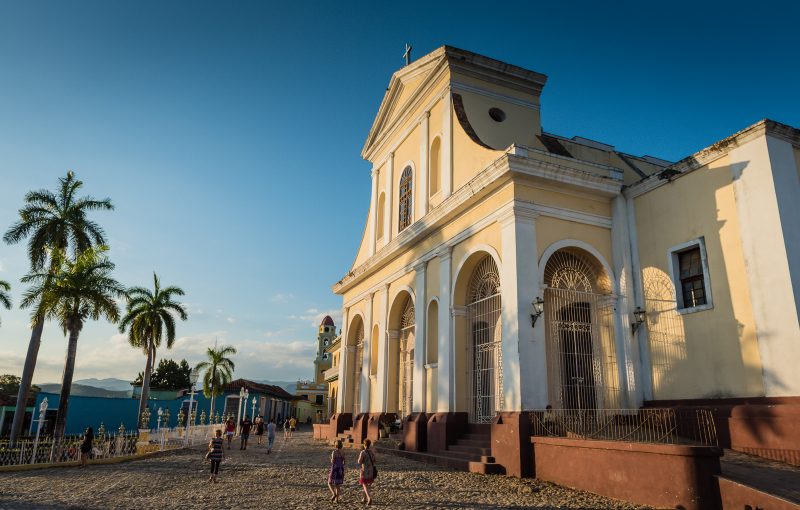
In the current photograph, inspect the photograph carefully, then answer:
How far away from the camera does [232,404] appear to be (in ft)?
165

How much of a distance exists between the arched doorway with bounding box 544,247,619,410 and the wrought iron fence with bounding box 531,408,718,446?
3.19 feet

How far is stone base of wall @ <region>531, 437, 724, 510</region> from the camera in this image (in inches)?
287

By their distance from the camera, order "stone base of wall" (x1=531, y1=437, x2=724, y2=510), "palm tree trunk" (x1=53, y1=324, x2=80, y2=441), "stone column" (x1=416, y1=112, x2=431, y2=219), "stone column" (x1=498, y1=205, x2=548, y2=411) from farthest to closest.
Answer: "palm tree trunk" (x1=53, y1=324, x2=80, y2=441) → "stone column" (x1=416, y1=112, x2=431, y2=219) → "stone column" (x1=498, y1=205, x2=548, y2=411) → "stone base of wall" (x1=531, y1=437, x2=724, y2=510)

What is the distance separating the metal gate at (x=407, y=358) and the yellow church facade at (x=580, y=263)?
14 cm

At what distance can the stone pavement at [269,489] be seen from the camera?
8414 mm

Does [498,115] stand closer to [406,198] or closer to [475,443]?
[406,198]

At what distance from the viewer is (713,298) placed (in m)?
11.0

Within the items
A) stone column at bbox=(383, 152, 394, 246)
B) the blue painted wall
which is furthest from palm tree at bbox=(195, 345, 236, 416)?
stone column at bbox=(383, 152, 394, 246)

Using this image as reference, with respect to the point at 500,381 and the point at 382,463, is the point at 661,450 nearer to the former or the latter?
the point at 500,381

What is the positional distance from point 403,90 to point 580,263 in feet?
33.6

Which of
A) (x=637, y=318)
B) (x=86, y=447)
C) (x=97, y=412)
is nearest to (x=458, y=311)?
(x=637, y=318)

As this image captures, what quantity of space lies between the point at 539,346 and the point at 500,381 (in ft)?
7.18

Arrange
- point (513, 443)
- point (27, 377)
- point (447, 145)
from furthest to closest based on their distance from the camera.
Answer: point (27, 377), point (447, 145), point (513, 443)

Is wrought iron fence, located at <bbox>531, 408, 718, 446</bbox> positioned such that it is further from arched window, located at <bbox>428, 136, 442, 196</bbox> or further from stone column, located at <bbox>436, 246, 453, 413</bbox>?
arched window, located at <bbox>428, 136, 442, 196</bbox>
